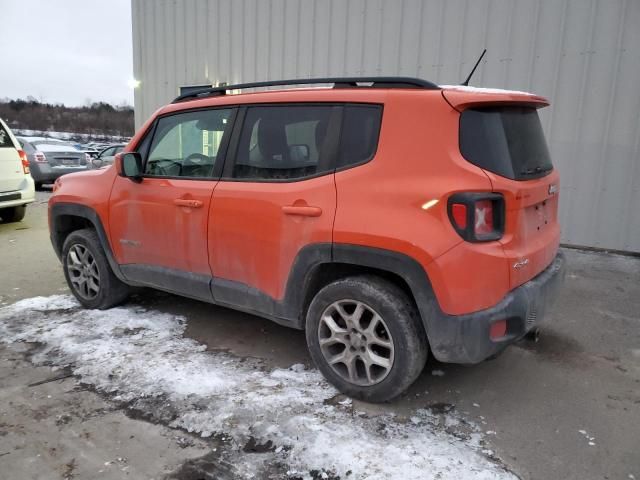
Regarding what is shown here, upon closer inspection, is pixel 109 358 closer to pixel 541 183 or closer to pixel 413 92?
pixel 413 92

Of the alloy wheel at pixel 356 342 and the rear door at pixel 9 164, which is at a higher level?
the rear door at pixel 9 164

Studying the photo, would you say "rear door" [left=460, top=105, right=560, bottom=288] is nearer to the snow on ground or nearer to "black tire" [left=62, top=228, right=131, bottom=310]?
the snow on ground

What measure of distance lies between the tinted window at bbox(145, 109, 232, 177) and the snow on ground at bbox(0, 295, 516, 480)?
1278 millimetres

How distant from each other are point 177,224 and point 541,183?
94.8 inches

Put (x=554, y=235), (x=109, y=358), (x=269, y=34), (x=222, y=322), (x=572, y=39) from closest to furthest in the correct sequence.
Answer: (x=554, y=235)
(x=109, y=358)
(x=222, y=322)
(x=572, y=39)
(x=269, y=34)

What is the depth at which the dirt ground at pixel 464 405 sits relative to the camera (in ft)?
7.83

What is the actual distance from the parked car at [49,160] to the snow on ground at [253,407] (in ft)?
33.0

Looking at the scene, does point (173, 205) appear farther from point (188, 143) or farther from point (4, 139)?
point (4, 139)

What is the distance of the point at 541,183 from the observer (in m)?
2.84

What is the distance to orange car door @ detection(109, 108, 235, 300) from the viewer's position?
3457 millimetres

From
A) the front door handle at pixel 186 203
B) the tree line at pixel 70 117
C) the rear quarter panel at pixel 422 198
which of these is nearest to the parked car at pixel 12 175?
the front door handle at pixel 186 203

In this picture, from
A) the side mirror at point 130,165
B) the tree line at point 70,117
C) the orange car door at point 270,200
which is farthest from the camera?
the tree line at point 70,117

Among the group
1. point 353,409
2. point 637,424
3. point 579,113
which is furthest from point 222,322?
point 579,113

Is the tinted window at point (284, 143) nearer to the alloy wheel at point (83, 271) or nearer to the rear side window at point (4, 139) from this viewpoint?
the alloy wheel at point (83, 271)
